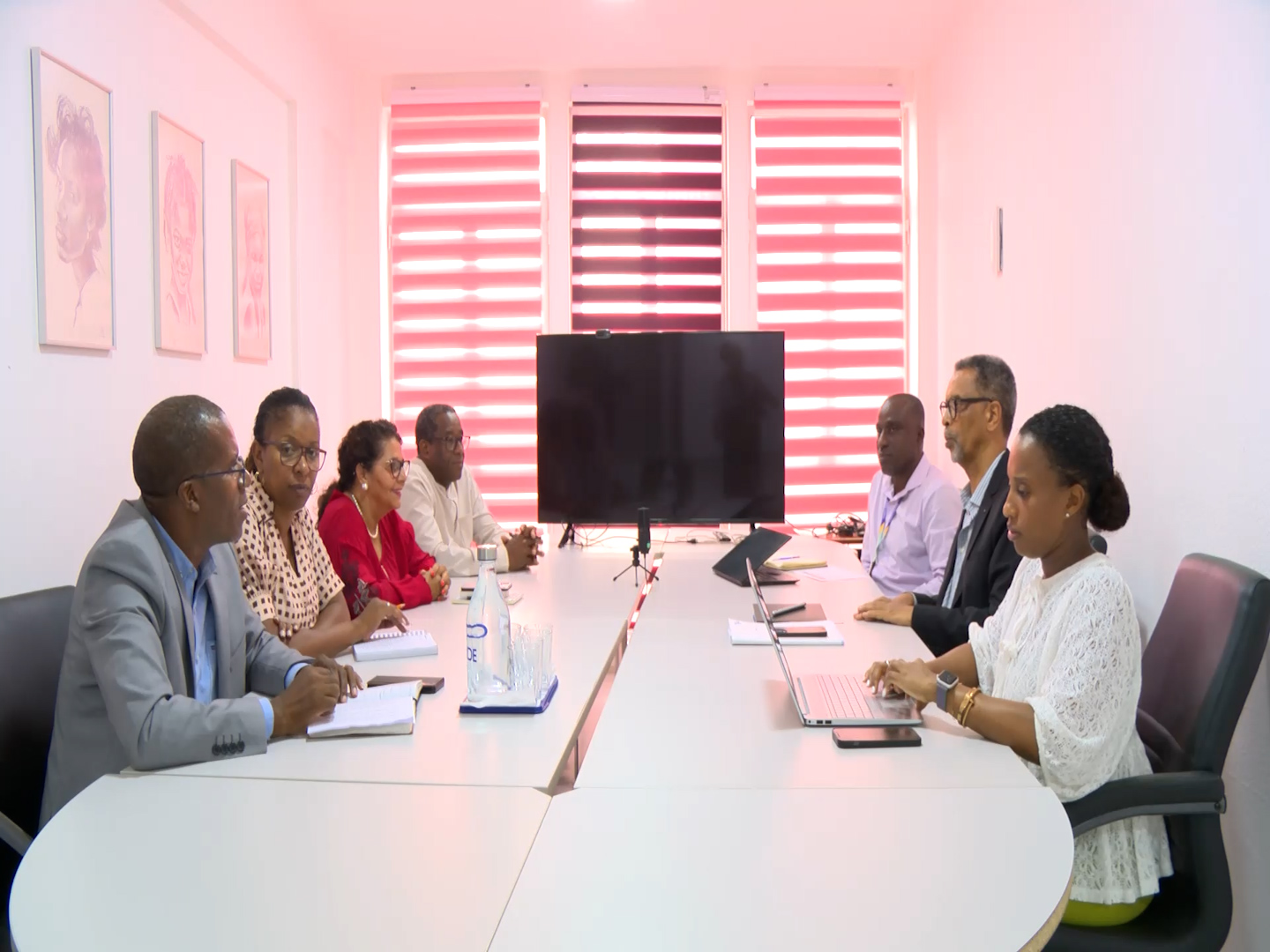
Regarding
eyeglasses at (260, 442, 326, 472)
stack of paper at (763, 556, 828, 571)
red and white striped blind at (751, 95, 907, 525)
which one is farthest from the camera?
red and white striped blind at (751, 95, 907, 525)

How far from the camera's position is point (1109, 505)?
1.64m

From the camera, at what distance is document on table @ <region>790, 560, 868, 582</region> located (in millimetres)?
3059

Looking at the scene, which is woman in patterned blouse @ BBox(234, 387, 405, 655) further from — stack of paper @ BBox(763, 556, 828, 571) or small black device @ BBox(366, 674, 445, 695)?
stack of paper @ BBox(763, 556, 828, 571)

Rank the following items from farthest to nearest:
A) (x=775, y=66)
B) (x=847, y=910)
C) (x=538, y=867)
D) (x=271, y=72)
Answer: (x=775, y=66), (x=271, y=72), (x=538, y=867), (x=847, y=910)

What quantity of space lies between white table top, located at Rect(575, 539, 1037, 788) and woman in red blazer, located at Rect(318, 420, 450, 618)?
0.80 meters

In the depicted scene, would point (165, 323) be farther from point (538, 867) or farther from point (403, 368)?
point (538, 867)

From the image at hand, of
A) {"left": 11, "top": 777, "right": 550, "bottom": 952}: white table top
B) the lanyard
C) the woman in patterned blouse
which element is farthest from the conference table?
the lanyard

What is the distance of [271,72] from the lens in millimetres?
3846

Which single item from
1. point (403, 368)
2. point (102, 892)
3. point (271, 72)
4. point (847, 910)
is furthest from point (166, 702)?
point (403, 368)

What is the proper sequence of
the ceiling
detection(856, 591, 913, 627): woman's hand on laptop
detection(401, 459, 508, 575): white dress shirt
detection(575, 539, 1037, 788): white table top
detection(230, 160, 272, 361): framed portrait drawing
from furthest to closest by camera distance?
1. the ceiling
2. detection(230, 160, 272, 361): framed portrait drawing
3. detection(401, 459, 508, 575): white dress shirt
4. detection(856, 591, 913, 627): woman's hand on laptop
5. detection(575, 539, 1037, 788): white table top

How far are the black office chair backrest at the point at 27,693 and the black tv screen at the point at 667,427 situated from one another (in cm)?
184

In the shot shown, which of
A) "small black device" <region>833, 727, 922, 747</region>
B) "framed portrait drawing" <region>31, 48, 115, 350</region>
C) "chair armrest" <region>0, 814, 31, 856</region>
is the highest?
"framed portrait drawing" <region>31, 48, 115, 350</region>

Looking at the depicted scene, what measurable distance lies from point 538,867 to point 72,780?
0.91 m

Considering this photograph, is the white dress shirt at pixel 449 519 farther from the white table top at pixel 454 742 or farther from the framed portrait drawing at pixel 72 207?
the framed portrait drawing at pixel 72 207
